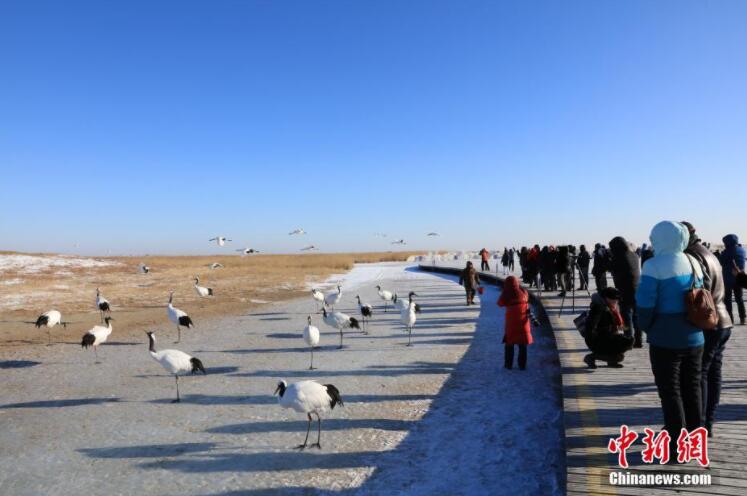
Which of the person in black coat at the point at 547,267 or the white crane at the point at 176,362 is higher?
the person in black coat at the point at 547,267

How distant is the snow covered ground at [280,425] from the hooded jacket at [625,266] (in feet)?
8.02

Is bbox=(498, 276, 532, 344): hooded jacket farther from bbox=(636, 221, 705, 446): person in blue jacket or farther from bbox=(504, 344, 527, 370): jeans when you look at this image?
bbox=(636, 221, 705, 446): person in blue jacket

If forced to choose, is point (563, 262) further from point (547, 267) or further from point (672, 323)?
point (672, 323)

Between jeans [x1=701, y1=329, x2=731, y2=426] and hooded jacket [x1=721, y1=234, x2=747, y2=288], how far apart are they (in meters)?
7.05

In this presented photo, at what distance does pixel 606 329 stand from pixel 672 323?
178 inches

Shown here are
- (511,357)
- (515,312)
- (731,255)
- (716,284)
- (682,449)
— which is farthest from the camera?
(731,255)

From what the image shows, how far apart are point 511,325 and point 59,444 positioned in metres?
8.44

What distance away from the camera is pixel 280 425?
801 centimetres

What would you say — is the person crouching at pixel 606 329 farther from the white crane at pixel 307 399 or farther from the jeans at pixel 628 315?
the white crane at pixel 307 399

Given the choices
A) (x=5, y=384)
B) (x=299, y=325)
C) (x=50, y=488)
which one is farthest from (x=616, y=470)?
(x=299, y=325)

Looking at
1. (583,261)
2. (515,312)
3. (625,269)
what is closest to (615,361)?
(625,269)

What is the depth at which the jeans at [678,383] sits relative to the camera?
4.29 meters

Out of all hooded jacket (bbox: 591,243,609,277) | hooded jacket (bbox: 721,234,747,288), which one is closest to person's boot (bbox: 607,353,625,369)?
hooded jacket (bbox: 721,234,747,288)

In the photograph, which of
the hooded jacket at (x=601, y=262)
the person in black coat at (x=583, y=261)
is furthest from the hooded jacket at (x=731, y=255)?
the person in black coat at (x=583, y=261)
